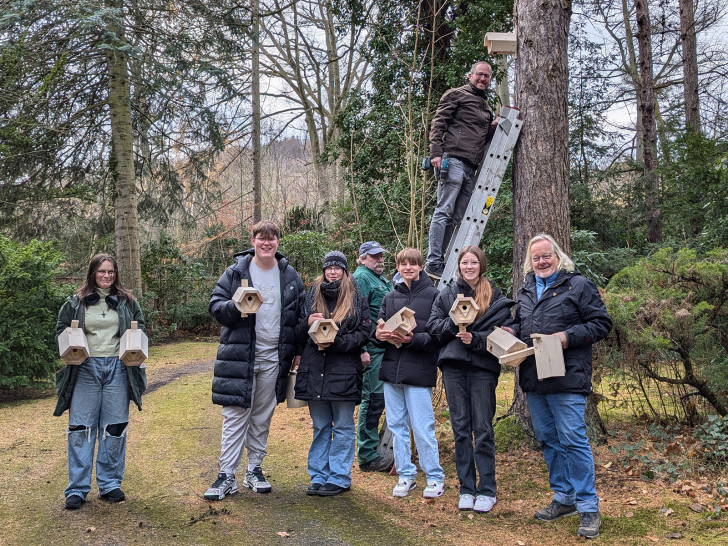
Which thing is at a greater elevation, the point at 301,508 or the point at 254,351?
the point at 254,351

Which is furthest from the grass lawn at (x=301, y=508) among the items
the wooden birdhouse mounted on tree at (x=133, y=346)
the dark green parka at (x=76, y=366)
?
the wooden birdhouse mounted on tree at (x=133, y=346)

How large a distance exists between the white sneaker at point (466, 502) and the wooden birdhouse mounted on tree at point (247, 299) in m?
2.00

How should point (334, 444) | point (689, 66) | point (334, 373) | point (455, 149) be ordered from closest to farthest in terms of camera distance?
→ point (334, 373) → point (334, 444) → point (455, 149) → point (689, 66)

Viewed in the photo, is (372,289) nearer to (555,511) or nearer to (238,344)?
(238,344)

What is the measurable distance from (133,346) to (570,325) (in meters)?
3.06

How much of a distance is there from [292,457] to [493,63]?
897cm

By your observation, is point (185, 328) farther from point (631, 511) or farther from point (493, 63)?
point (631, 511)

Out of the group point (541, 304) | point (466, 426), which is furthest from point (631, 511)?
point (541, 304)

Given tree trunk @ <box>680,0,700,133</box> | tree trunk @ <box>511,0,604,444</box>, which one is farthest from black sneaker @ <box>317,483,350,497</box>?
tree trunk @ <box>680,0,700,133</box>

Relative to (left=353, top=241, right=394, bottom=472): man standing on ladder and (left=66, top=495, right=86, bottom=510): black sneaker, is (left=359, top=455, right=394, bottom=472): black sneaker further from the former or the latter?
(left=66, top=495, right=86, bottom=510): black sneaker

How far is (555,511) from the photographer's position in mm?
4164

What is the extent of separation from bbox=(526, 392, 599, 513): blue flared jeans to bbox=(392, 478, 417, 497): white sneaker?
1.11m

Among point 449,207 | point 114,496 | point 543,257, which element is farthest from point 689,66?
point 114,496

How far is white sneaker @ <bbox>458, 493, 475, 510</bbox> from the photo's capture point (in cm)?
434
